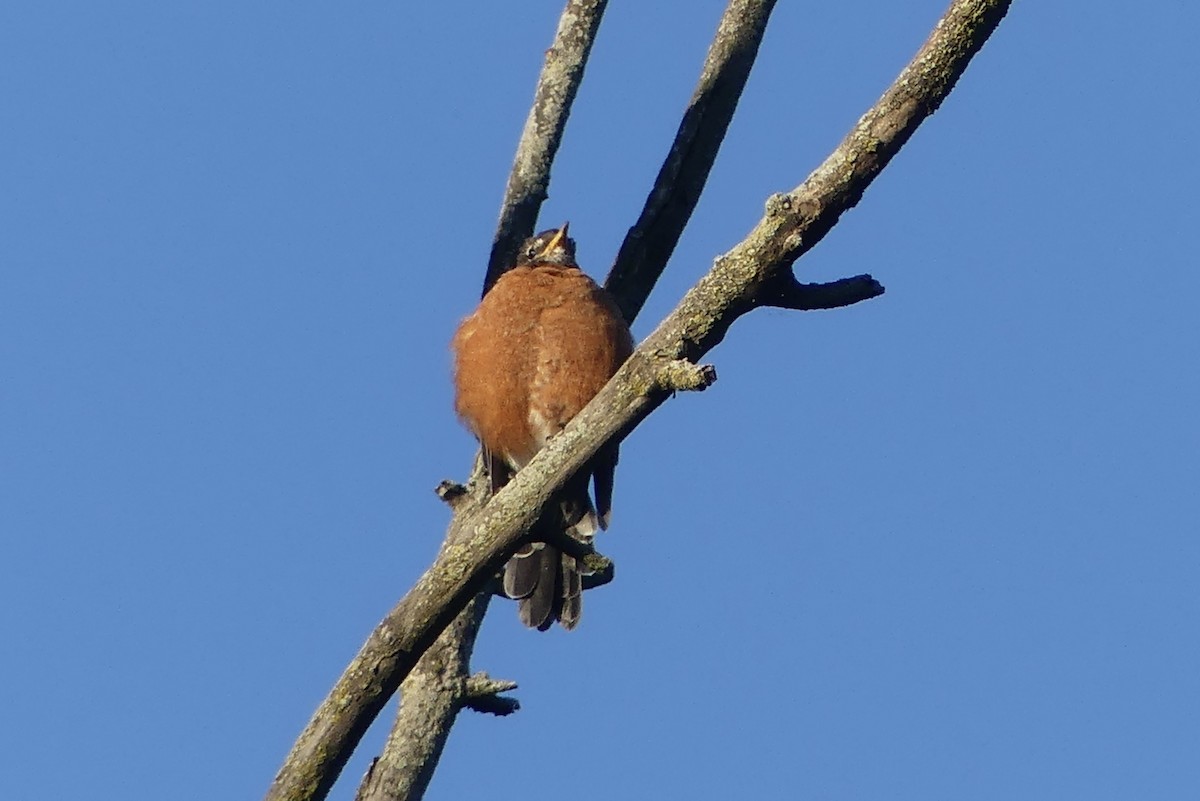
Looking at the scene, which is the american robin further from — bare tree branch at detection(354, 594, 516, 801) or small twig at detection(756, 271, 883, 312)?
small twig at detection(756, 271, 883, 312)

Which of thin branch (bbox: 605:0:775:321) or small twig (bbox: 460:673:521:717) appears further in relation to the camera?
thin branch (bbox: 605:0:775:321)

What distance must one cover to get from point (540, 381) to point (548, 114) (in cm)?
130

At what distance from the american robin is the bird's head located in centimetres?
22

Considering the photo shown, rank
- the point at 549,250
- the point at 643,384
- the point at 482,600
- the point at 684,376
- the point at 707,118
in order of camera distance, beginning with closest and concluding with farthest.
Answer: the point at 684,376 → the point at 643,384 → the point at 482,600 → the point at 707,118 → the point at 549,250

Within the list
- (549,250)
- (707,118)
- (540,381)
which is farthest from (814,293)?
(549,250)

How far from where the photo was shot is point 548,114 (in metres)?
7.50

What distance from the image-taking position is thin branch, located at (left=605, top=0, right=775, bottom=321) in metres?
7.23

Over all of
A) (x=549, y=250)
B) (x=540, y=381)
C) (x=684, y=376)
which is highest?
(x=549, y=250)

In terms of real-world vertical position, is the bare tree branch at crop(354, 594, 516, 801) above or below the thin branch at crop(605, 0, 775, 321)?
below

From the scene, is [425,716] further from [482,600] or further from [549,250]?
[549,250]

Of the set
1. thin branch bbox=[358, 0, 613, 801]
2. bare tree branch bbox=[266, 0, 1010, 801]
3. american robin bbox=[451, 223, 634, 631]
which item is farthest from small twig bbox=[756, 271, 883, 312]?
american robin bbox=[451, 223, 634, 631]

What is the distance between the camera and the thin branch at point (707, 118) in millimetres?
7234

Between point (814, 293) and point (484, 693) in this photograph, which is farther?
point (484, 693)

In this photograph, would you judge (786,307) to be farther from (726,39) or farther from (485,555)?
(726,39)
